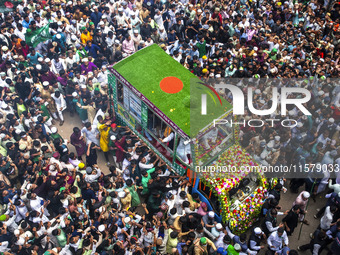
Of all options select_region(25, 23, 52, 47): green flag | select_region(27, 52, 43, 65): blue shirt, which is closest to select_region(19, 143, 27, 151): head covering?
select_region(27, 52, 43, 65): blue shirt

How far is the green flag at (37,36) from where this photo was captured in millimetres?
14798

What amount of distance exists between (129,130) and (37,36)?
5745 millimetres

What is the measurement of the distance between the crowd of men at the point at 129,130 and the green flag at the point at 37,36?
112 mm

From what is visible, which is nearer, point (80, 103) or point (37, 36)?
point (80, 103)

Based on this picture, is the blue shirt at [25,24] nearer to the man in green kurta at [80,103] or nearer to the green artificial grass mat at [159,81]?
the man in green kurta at [80,103]

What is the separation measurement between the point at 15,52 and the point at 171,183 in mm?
8399

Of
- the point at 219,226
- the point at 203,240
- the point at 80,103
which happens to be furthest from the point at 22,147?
the point at 219,226

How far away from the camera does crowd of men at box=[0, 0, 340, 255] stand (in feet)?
31.9

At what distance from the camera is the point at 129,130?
1230 centimetres

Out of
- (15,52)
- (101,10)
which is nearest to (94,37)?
(101,10)

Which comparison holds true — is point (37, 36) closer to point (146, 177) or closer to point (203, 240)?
point (146, 177)

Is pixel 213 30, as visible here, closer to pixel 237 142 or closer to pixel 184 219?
pixel 237 142

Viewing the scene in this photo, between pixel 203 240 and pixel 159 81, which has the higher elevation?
pixel 159 81

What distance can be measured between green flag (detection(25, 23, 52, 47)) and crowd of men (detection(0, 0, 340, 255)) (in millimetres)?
112
